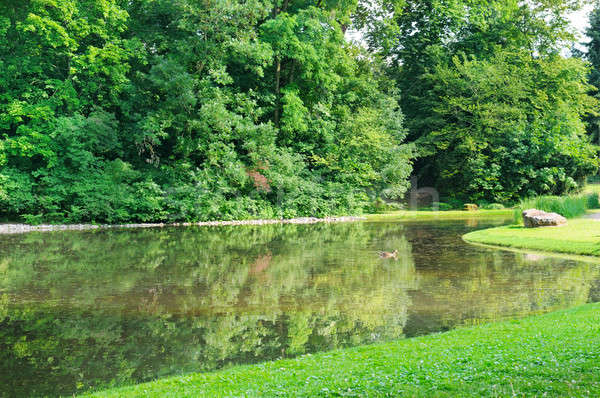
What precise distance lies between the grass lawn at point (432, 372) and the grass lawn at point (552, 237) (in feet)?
31.9

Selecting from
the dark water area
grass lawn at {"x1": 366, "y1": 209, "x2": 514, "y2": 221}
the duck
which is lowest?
the dark water area

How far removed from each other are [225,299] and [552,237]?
39.5ft

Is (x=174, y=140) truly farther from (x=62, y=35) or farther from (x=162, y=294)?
(x=162, y=294)

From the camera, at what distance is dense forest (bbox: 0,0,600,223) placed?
2477 cm

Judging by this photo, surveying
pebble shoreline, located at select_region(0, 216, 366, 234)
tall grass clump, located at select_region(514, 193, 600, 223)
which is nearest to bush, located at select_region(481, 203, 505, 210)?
pebble shoreline, located at select_region(0, 216, 366, 234)

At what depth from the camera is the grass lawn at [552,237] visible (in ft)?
51.4

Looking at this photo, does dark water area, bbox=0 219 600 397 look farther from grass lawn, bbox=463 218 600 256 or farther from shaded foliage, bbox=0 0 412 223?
shaded foliage, bbox=0 0 412 223

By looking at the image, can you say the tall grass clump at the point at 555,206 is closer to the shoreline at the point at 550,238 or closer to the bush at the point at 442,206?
the shoreline at the point at 550,238

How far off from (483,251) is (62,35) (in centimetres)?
2100

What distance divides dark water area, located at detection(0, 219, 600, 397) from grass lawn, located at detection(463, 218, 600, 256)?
3.65 feet

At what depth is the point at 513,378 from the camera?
502cm

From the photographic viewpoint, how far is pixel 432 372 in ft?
17.5

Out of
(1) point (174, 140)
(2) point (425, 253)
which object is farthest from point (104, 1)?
(2) point (425, 253)

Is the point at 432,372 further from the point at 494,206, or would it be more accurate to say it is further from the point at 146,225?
the point at 494,206
